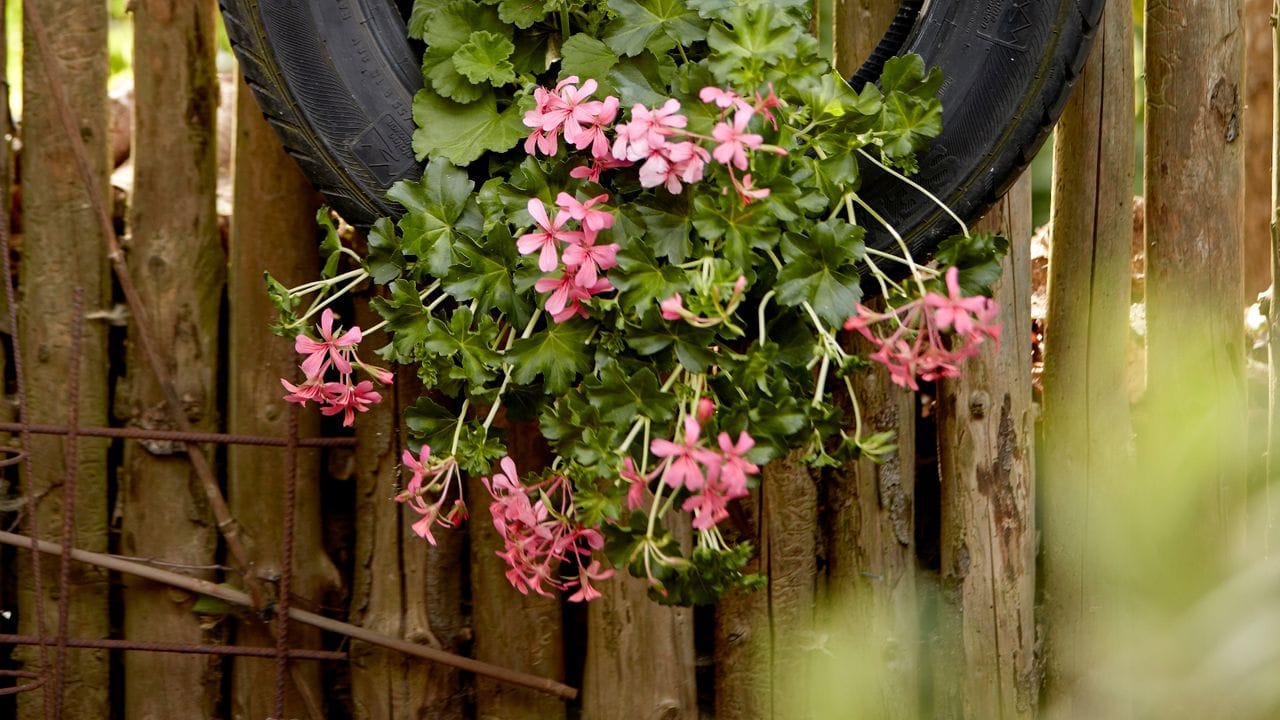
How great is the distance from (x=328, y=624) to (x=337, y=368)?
0.74m

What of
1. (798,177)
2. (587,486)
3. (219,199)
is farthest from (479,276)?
(219,199)

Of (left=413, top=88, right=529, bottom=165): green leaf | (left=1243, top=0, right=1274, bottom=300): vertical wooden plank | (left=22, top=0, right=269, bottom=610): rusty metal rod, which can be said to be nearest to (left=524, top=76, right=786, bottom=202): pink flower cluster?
(left=413, top=88, right=529, bottom=165): green leaf

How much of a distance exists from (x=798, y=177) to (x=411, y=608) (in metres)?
1.10

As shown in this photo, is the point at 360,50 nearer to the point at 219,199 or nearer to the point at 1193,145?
the point at 219,199

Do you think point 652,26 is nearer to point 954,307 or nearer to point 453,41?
point 453,41

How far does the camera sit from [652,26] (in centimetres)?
133

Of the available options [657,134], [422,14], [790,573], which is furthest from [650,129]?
[790,573]

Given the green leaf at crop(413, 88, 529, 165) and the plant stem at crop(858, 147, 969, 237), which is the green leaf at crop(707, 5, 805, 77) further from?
the green leaf at crop(413, 88, 529, 165)

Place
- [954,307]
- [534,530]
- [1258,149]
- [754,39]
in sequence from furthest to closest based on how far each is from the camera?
[1258,149], [534,530], [754,39], [954,307]

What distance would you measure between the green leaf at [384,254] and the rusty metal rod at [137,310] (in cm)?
68

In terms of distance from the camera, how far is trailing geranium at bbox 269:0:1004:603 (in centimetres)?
119

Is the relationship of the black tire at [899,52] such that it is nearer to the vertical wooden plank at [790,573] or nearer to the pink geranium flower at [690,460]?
the pink geranium flower at [690,460]

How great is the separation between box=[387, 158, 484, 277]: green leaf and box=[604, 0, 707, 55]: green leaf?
0.83ft

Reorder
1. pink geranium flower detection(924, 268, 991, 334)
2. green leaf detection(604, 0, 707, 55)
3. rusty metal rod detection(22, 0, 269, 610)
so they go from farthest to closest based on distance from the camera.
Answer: rusty metal rod detection(22, 0, 269, 610) < green leaf detection(604, 0, 707, 55) < pink geranium flower detection(924, 268, 991, 334)
